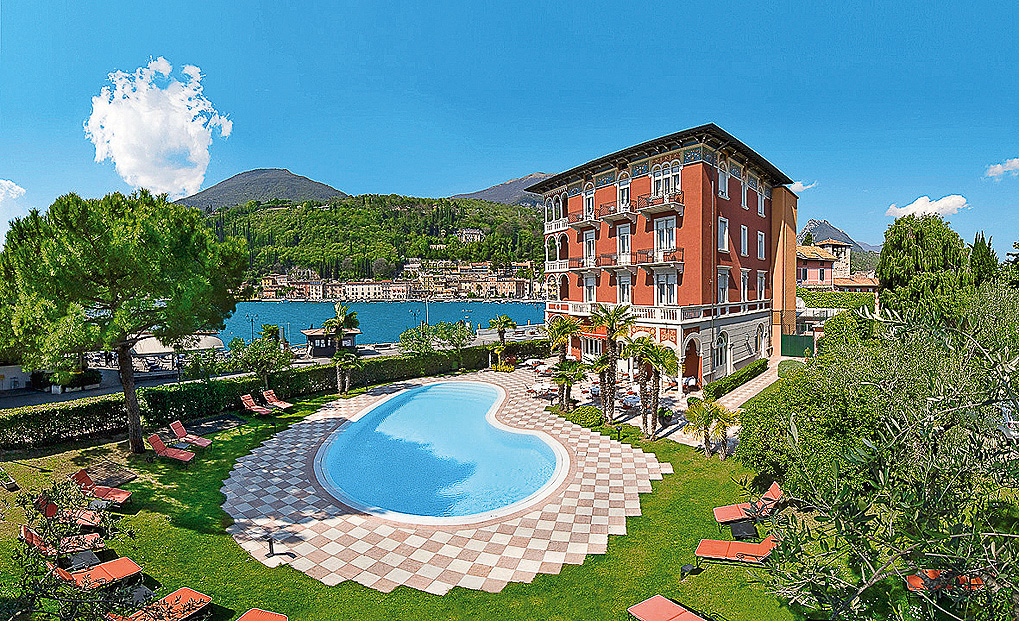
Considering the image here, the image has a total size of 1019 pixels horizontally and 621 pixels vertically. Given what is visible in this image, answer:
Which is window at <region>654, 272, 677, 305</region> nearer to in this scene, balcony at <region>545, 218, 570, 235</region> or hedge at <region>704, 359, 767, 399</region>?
hedge at <region>704, 359, 767, 399</region>

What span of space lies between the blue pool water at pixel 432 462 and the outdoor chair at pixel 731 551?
4813 millimetres

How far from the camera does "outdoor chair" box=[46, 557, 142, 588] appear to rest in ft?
24.2

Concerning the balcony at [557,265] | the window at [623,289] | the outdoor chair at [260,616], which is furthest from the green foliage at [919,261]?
the outdoor chair at [260,616]

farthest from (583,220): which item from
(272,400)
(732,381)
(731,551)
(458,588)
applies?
(458,588)

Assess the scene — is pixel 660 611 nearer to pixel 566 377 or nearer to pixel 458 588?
pixel 458 588

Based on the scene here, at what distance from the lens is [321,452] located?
15312mm

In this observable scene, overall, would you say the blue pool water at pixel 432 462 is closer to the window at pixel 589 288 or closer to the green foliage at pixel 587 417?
the green foliage at pixel 587 417

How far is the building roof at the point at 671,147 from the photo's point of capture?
22.8m

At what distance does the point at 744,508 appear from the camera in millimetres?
9812

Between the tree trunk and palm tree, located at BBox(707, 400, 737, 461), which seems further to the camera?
the tree trunk

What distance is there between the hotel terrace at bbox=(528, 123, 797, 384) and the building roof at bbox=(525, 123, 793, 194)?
0.06 metres

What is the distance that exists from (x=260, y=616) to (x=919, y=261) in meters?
25.1

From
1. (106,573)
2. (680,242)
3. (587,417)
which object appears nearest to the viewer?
(106,573)

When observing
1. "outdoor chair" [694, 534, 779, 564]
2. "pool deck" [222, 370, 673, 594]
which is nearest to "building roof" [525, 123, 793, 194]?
"pool deck" [222, 370, 673, 594]
